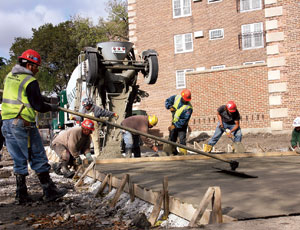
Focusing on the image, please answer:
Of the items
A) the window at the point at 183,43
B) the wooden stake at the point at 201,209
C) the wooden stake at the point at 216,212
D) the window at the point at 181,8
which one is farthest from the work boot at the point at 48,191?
the window at the point at 181,8

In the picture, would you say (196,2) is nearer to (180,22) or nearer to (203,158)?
(180,22)

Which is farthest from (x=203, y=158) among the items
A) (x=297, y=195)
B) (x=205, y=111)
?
(x=205, y=111)

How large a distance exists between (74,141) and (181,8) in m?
16.5

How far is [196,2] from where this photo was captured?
70.0 feet

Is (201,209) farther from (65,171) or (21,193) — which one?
(65,171)

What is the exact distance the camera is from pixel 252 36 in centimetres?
2052

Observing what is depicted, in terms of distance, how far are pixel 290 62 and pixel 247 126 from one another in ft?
11.3

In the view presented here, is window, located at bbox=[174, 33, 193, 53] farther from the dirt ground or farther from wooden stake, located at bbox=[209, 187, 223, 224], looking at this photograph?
wooden stake, located at bbox=[209, 187, 223, 224]

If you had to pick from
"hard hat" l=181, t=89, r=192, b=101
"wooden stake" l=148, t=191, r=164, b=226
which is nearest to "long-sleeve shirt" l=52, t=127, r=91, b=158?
"hard hat" l=181, t=89, r=192, b=101

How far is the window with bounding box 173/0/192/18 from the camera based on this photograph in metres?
21.5

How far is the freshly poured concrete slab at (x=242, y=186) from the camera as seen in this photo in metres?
2.87

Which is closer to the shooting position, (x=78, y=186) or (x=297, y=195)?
(x=297, y=195)

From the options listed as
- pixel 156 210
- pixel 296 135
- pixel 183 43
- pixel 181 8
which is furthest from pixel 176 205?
pixel 181 8

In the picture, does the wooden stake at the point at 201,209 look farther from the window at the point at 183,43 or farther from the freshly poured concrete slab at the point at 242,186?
the window at the point at 183,43
